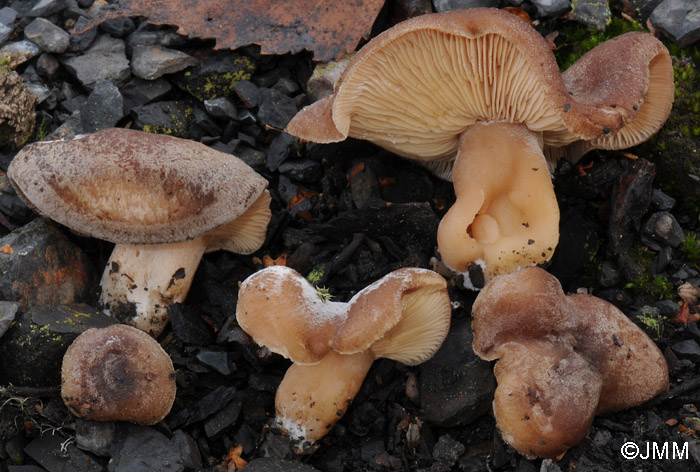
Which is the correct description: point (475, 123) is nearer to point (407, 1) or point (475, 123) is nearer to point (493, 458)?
point (407, 1)

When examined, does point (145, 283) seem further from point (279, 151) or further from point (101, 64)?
point (101, 64)

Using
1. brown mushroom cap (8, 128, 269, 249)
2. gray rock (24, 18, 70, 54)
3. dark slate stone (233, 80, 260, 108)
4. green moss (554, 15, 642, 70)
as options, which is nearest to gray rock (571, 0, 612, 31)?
green moss (554, 15, 642, 70)

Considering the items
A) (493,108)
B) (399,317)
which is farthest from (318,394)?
(493,108)

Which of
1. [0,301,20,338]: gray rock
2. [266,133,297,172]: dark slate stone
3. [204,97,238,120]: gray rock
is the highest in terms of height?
[204,97,238,120]: gray rock

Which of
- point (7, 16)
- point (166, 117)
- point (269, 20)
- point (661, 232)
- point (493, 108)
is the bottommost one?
point (661, 232)

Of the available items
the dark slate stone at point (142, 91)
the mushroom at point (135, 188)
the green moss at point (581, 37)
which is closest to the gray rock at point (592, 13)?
the green moss at point (581, 37)

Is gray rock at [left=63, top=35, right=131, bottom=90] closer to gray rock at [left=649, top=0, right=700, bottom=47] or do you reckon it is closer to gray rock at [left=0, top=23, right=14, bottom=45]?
gray rock at [left=0, top=23, right=14, bottom=45]

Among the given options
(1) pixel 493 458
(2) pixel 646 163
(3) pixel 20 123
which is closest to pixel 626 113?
(2) pixel 646 163
